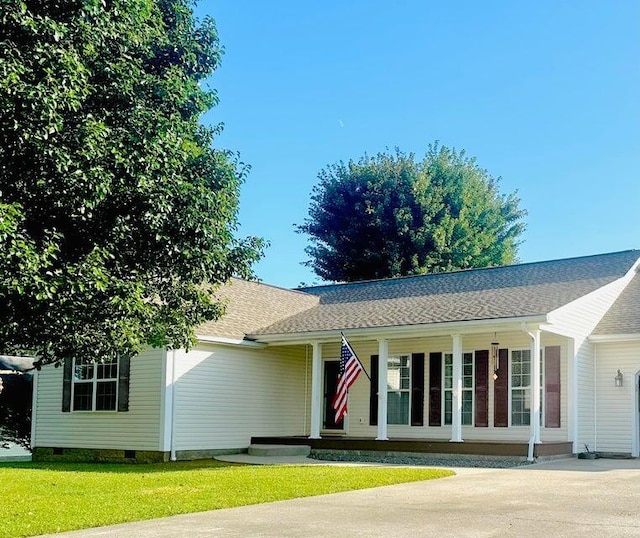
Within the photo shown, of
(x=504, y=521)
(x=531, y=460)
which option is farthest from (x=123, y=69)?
(x=531, y=460)

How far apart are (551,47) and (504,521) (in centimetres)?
Answer: 1385

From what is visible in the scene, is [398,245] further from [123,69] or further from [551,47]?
A: [123,69]

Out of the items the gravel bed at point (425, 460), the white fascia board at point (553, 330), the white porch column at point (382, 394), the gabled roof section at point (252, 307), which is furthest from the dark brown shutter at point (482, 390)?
the gabled roof section at point (252, 307)

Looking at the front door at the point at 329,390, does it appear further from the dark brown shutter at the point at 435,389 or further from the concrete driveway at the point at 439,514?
the concrete driveway at the point at 439,514

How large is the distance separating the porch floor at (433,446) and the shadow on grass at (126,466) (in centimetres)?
261

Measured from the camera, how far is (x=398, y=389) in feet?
66.5

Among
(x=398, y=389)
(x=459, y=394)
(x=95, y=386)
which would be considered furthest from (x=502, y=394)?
(x=95, y=386)

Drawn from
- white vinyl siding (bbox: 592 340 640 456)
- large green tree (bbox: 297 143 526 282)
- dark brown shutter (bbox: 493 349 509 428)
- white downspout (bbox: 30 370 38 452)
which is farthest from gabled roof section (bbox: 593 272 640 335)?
large green tree (bbox: 297 143 526 282)

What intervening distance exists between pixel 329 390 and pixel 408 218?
15980 millimetres

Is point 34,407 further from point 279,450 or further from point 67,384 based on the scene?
point 279,450

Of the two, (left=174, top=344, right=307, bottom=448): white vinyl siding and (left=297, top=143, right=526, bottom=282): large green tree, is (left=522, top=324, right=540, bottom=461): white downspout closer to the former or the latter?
(left=174, top=344, right=307, bottom=448): white vinyl siding

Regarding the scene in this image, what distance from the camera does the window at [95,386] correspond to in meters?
18.4

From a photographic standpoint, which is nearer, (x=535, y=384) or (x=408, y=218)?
(x=535, y=384)

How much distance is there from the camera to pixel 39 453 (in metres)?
19.7
